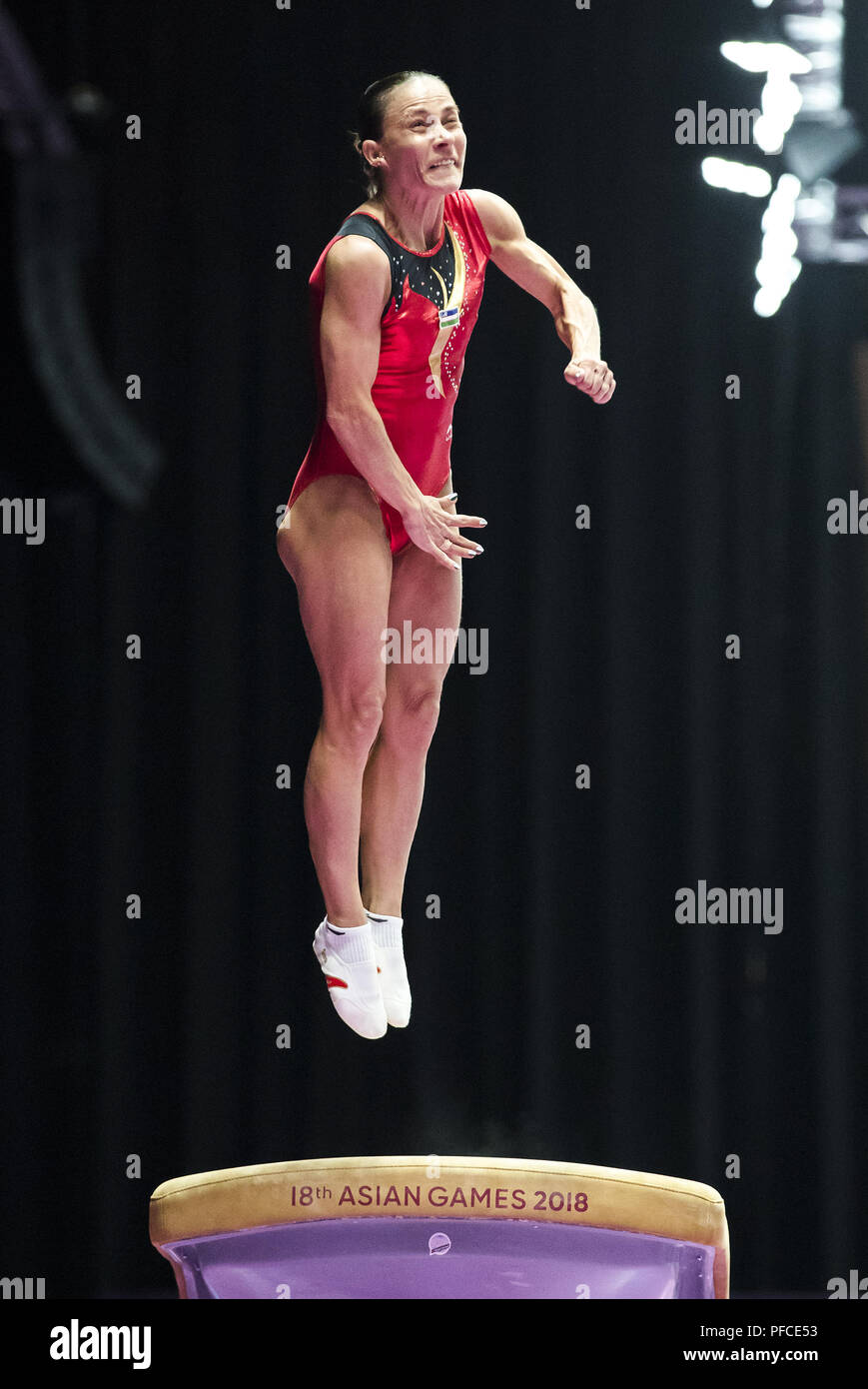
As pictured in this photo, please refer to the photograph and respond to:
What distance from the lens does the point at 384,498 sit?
3.21 meters

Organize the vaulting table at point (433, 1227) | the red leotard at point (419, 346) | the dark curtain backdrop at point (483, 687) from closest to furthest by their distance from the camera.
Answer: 1. the vaulting table at point (433, 1227)
2. the red leotard at point (419, 346)
3. the dark curtain backdrop at point (483, 687)

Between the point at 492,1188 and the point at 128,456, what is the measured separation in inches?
72.6

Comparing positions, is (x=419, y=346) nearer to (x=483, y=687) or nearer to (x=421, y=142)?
(x=421, y=142)

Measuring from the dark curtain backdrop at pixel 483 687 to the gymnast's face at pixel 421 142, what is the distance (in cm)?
42

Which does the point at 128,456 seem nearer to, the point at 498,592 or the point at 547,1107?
the point at 498,592

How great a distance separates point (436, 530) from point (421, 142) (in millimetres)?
804

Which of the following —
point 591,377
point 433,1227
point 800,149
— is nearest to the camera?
point 433,1227

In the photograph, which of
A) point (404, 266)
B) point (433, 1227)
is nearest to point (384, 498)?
point (404, 266)

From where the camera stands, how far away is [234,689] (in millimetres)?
3680

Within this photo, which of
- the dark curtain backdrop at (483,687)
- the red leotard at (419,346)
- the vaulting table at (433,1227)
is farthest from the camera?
the dark curtain backdrop at (483,687)

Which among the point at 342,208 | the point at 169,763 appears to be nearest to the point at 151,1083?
the point at 169,763

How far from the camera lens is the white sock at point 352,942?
130 inches

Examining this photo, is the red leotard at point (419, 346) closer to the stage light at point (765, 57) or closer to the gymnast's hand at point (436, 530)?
the gymnast's hand at point (436, 530)
